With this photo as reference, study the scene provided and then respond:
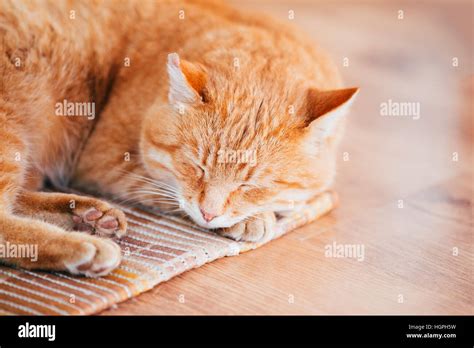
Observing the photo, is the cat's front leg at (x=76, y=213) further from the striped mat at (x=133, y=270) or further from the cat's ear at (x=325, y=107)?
the cat's ear at (x=325, y=107)

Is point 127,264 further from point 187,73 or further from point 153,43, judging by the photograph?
point 153,43

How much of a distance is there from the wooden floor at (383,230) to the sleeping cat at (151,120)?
6.8 inches

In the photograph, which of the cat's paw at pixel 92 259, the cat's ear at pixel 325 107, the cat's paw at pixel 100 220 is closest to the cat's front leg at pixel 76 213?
the cat's paw at pixel 100 220

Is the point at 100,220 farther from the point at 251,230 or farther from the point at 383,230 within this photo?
the point at 383,230

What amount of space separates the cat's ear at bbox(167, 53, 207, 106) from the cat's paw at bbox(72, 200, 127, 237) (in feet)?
1.30

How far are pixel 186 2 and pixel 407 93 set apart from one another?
5.98ft

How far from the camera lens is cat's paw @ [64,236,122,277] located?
155cm

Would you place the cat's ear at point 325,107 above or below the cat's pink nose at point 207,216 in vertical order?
above

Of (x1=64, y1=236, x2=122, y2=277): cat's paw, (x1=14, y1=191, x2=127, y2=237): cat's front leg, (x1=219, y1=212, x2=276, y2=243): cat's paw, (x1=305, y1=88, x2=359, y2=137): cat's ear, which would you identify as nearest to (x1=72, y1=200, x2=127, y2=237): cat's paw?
(x1=14, y1=191, x2=127, y2=237): cat's front leg

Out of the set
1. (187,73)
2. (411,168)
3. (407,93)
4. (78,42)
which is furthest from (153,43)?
(407,93)

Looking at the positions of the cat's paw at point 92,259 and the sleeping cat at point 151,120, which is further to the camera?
the sleeping cat at point 151,120

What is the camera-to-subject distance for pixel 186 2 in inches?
93.8

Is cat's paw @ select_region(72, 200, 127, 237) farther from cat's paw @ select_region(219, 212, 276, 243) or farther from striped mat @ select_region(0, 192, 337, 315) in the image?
cat's paw @ select_region(219, 212, 276, 243)

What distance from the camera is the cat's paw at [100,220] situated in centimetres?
180
